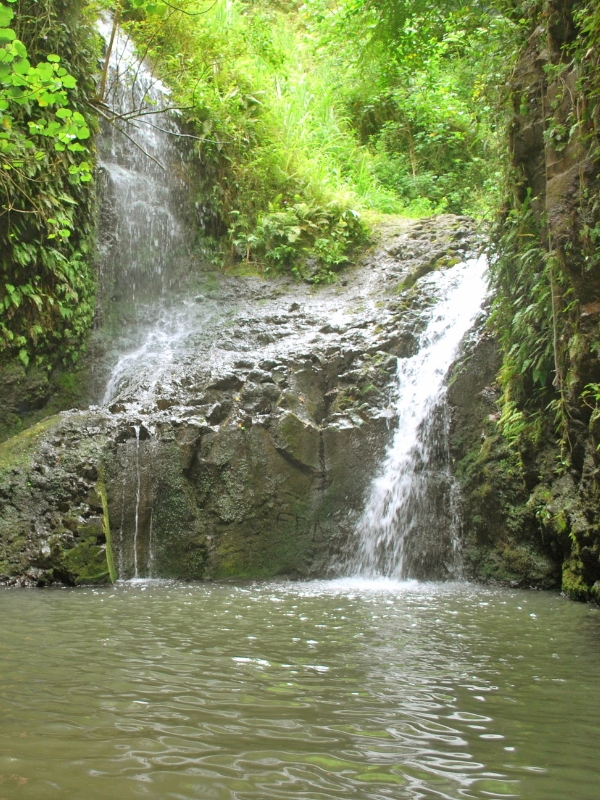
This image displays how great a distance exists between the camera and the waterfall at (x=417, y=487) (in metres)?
6.66

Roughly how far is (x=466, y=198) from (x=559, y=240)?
980 centimetres

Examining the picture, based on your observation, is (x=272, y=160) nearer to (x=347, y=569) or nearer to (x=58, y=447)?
(x=58, y=447)

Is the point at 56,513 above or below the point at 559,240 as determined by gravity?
below

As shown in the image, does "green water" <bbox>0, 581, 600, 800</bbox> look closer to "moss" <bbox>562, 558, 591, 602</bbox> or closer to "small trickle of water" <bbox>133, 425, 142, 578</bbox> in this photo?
"moss" <bbox>562, 558, 591, 602</bbox>

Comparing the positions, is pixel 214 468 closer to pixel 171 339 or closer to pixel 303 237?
pixel 171 339

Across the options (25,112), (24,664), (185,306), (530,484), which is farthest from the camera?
(185,306)

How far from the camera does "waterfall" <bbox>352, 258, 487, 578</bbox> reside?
6656 millimetres

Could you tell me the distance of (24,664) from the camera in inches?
119

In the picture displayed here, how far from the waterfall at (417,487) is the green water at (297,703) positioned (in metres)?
2.05

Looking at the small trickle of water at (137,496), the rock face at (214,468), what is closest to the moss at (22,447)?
the rock face at (214,468)

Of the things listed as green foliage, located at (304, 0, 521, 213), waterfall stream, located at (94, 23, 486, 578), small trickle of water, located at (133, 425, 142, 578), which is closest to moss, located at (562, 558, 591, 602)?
waterfall stream, located at (94, 23, 486, 578)

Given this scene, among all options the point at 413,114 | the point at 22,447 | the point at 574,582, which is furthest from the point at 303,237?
the point at 574,582

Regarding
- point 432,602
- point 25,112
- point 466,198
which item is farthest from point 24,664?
point 466,198

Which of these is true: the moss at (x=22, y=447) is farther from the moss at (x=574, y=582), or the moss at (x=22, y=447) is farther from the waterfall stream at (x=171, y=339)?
the moss at (x=574, y=582)
